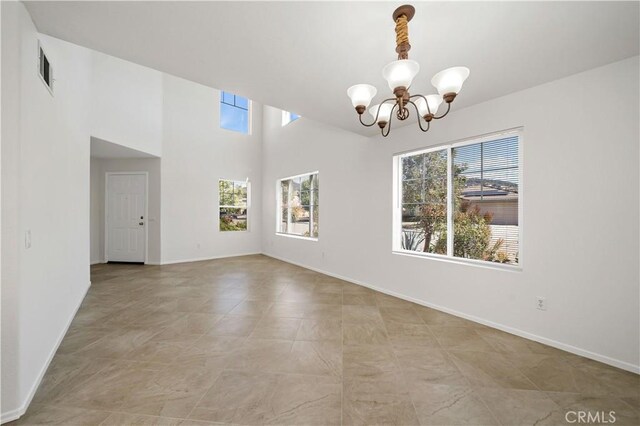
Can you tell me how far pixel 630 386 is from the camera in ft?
6.03

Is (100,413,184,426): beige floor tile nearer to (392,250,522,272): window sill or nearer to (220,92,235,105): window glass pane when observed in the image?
(392,250,522,272): window sill

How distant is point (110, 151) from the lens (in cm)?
511

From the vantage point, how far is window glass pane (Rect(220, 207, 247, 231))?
6.89 meters

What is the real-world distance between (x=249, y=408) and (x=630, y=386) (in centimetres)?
267

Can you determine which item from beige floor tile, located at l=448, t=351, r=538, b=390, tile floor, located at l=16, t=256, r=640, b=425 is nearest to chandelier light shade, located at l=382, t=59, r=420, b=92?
tile floor, located at l=16, t=256, r=640, b=425

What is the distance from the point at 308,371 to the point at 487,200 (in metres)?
2.62

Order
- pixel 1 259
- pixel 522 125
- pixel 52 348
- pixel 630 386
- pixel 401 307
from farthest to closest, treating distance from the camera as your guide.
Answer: pixel 401 307 → pixel 522 125 → pixel 52 348 → pixel 630 386 → pixel 1 259

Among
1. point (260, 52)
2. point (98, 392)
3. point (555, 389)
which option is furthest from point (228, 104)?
point (555, 389)

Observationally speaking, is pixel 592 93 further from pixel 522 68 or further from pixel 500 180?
pixel 500 180

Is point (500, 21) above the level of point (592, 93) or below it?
above

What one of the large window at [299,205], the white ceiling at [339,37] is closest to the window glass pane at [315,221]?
the large window at [299,205]

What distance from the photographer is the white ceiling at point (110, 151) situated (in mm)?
4504

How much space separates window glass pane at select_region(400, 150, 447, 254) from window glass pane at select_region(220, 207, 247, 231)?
15.6ft

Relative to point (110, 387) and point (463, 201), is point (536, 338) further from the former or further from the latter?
point (110, 387)
